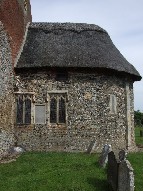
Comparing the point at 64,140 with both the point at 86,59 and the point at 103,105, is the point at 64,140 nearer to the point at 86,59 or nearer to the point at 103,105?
the point at 103,105

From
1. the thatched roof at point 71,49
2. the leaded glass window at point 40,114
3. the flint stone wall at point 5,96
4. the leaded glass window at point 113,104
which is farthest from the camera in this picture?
the leaded glass window at point 113,104

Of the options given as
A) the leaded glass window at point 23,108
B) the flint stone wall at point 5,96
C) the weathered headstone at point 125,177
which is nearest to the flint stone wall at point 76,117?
the leaded glass window at point 23,108

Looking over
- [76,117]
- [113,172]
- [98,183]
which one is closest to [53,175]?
[98,183]

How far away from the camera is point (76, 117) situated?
66.2ft

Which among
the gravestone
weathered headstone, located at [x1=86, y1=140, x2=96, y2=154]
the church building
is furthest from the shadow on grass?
the church building

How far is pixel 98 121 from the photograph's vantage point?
20.4 meters

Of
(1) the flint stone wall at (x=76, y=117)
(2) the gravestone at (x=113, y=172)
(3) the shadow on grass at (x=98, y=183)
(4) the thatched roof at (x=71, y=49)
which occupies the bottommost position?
(3) the shadow on grass at (x=98, y=183)

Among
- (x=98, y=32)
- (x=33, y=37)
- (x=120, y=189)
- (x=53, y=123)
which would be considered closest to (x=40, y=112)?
(x=53, y=123)

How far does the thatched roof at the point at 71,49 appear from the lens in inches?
805

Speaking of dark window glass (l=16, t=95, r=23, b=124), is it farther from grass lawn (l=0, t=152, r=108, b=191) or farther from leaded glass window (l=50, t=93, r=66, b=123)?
grass lawn (l=0, t=152, r=108, b=191)

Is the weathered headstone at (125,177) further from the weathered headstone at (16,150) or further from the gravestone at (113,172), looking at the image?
the weathered headstone at (16,150)

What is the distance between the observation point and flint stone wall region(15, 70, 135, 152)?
19953 millimetres

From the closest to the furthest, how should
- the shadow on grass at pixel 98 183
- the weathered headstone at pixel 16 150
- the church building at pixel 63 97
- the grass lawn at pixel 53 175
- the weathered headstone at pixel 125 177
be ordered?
the weathered headstone at pixel 125 177 → the grass lawn at pixel 53 175 → the shadow on grass at pixel 98 183 → the weathered headstone at pixel 16 150 → the church building at pixel 63 97

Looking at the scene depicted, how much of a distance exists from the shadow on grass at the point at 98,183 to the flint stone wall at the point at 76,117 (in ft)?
26.2
